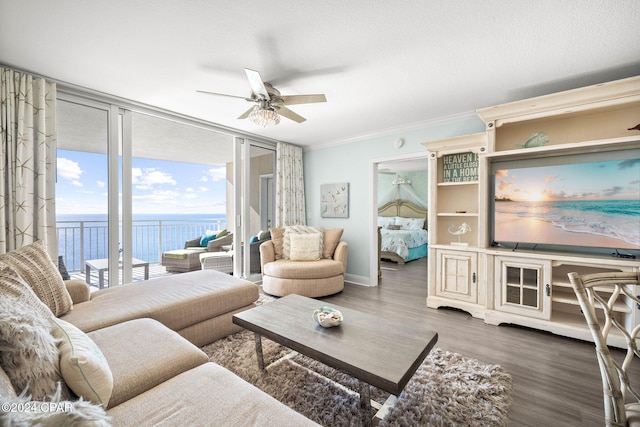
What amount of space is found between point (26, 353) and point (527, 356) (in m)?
3.15

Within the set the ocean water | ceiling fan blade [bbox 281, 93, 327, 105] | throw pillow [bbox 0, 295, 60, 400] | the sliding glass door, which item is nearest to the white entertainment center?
the ocean water

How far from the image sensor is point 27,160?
236 centimetres

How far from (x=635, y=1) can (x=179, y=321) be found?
12.2ft

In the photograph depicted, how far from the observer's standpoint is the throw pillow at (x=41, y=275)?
5.50ft

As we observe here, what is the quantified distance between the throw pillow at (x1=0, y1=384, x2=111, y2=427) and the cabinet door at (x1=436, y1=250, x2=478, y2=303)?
3368 mm

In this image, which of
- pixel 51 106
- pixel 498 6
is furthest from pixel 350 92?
pixel 51 106

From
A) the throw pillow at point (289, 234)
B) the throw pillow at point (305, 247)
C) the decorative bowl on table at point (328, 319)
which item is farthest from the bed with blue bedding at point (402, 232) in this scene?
the decorative bowl on table at point (328, 319)

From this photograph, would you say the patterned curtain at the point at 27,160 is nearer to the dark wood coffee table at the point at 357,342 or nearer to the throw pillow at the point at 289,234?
the dark wood coffee table at the point at 357,342

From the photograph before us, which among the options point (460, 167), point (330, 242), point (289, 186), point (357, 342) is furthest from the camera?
point (289, 186)

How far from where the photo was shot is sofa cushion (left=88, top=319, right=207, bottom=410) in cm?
119

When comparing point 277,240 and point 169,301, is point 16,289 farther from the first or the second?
point 277,240

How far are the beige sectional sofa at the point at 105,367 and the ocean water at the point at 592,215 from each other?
3093mm

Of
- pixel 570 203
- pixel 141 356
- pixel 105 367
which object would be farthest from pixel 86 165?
pixel 570 203

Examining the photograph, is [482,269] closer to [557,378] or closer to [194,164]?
[557,378]
